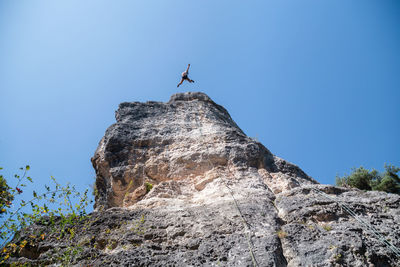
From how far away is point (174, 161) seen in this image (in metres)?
9.81

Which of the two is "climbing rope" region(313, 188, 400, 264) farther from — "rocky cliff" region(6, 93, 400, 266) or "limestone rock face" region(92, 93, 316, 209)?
"limestone rock face" region(92, 93, 316, 209)

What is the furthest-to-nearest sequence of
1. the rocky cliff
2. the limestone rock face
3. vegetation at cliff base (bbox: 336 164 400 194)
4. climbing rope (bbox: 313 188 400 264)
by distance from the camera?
vegetation at cliff base (bbox: 336 164 400 194)
the limestone rock face
the rocky cliff
climbing rope (bbox: 313 188 400 264)

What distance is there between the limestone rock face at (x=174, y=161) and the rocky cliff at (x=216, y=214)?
37 mm

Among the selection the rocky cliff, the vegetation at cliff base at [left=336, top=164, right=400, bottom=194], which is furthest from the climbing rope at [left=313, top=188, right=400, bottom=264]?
the vegetation at cliff base at [left=336, top=164, right=400, bottom=194]

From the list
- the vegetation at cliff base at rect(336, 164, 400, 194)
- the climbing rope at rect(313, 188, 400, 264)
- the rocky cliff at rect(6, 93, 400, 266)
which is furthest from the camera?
the vegetation at cliff base at rect(336, 164, 400, 194)

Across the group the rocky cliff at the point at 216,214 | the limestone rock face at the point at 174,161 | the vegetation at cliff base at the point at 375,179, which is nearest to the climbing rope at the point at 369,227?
the rocky cliff at the point at 216,214

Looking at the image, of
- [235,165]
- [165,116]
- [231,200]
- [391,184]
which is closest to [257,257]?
[231,200]

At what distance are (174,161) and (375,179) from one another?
17.2 meters

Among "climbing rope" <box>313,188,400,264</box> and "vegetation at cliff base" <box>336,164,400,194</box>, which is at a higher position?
"vegetation at cliff base" <box>336,164,400,194</box>

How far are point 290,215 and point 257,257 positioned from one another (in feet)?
5.46

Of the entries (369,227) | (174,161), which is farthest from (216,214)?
(174,161)

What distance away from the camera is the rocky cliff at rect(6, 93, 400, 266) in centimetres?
509

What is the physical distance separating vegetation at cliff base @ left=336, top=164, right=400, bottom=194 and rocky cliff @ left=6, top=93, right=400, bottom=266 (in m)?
12.7

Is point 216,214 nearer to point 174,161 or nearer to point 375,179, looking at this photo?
point 174,161
